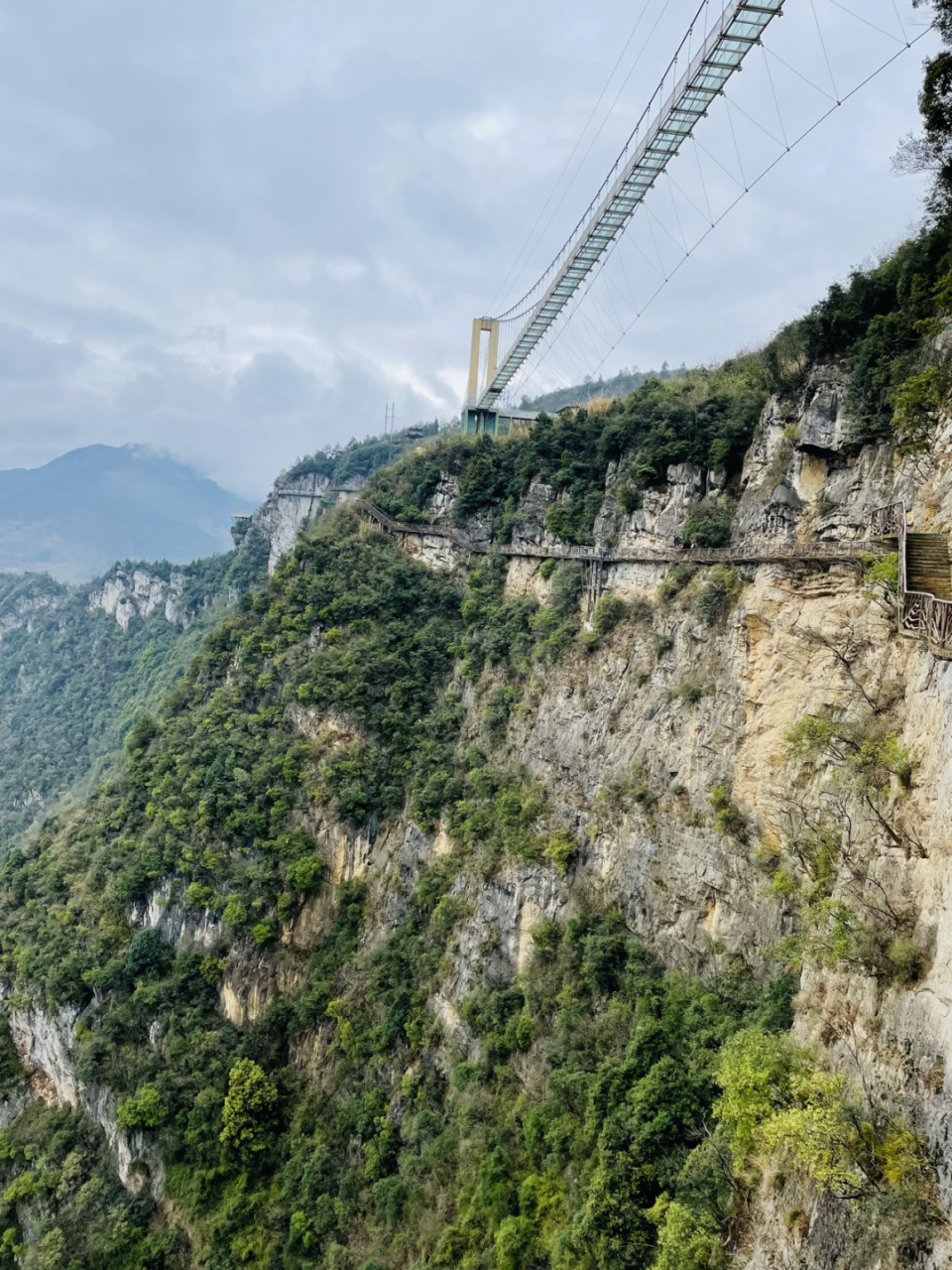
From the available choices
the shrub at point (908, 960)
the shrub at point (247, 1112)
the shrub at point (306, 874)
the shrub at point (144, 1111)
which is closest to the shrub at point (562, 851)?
the shrub at point (306, 874)

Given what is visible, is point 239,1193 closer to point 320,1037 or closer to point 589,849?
point 320,1037

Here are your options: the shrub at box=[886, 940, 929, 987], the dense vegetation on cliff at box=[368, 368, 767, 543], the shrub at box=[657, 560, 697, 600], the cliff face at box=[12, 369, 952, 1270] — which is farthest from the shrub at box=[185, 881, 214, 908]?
the shrub at box=[886, 940, 929, 987]

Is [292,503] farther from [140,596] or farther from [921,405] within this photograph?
[921,405]

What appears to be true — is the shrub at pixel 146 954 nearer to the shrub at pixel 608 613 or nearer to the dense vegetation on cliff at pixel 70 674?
the shrub at pixel 608 613

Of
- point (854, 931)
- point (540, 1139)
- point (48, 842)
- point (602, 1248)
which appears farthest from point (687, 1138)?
point (48, 842)

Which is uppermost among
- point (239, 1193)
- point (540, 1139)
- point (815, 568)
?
point (815, 568)

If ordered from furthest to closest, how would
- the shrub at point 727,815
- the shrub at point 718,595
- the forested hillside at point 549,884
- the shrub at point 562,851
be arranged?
the shrub at point 562,851 < the shrub at point 718,595 < the shrub at point 727,815 < the forested hillside at point 549,884

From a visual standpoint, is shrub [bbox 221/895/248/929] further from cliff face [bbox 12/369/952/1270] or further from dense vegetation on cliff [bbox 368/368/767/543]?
dense vegetation on cliff [bbox 368/368/767/543]
